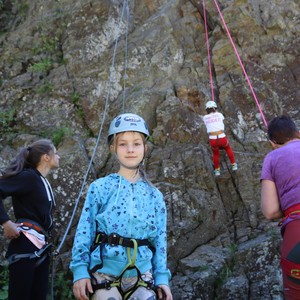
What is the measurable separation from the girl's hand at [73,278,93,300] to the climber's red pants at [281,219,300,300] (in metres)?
1.62

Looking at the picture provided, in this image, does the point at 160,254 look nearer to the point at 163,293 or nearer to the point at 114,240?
the point at 163,293

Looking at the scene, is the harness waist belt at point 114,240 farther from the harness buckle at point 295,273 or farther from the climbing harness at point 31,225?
the climbing harness at point 31,225

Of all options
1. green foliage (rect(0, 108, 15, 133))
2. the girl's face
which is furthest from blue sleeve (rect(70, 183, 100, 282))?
green foliage (rect(0, 108, 15, 133))

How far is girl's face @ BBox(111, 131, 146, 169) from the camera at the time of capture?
10.4 feet

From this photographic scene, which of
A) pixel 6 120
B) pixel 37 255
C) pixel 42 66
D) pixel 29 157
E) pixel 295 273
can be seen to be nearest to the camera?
pixel 295 273

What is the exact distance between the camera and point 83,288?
2672mm

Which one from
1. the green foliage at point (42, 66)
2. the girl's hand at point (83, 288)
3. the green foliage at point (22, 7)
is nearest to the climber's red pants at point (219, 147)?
the green foliage at point (42, 66)

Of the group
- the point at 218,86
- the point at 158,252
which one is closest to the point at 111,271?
the point at 158,252

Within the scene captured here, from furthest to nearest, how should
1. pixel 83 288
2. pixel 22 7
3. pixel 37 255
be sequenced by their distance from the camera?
pixel 22 7
pixel 37 255
pixel 83 288

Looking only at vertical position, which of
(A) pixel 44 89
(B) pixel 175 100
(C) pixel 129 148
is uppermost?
(A) pixel 44 89

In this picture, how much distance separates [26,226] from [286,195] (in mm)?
2717

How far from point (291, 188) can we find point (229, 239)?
3520 millimetres

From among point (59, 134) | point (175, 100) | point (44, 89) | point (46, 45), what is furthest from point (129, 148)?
point (46, 45)

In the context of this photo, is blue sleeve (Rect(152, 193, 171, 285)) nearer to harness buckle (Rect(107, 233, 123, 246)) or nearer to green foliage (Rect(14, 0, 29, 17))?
harness buckle (Rect(107, 233, 123, 246))
